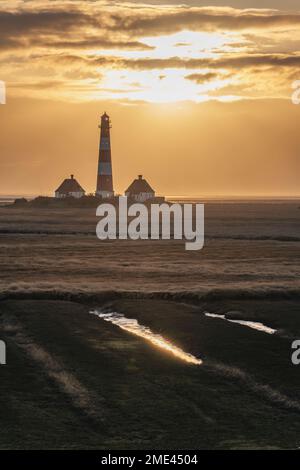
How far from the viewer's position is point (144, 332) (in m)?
24.6

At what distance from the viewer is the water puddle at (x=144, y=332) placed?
2113 centimetres

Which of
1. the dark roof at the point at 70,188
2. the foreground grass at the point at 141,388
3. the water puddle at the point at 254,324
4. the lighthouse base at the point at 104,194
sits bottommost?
the foreground grass at the point at 141,388

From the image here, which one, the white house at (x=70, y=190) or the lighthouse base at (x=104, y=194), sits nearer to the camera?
the lighthouse base at (x=104, y=194)

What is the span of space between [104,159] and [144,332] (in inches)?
3555

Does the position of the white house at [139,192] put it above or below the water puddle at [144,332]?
above

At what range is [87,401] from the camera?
54.4 ft

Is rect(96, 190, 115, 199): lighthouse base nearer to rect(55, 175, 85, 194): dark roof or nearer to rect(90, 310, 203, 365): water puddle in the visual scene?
rect(55, 175, 85, 194): dark roof

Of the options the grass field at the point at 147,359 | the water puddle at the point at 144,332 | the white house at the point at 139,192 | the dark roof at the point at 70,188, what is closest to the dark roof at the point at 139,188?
the white house at the point at 139,192

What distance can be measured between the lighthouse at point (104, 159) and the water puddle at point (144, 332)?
86664 millimetres
